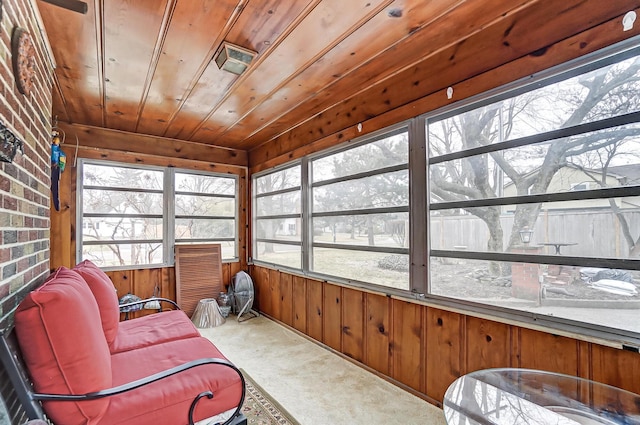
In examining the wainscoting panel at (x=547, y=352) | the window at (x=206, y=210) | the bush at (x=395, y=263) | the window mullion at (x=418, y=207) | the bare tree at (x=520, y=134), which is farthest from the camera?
the window at (x=206, y=210)

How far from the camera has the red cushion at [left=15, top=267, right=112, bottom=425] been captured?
1.15m

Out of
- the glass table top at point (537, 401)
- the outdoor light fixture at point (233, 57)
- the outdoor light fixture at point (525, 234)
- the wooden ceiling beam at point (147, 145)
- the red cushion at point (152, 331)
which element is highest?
the outdoor light fixture at point (233, 57)

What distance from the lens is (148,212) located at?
3963mm

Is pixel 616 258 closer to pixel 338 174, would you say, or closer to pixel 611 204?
pixel 611 204

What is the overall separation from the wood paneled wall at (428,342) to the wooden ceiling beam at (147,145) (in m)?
2.14

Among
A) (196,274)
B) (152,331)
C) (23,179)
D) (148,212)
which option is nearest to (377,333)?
(152,331)

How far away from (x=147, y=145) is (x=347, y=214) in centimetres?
277

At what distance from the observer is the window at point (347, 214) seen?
246 centimetres

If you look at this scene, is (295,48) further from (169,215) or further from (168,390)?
(169,215)

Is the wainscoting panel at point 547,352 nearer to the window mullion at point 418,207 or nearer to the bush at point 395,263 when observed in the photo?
the window mullion at point 418,207

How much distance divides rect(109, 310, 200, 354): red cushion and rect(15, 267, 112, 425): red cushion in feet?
2.46

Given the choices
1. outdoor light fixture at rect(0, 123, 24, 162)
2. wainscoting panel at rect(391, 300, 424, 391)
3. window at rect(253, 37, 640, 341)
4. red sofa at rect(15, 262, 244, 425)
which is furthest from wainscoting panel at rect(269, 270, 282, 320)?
outdoor light fixture at rect(0, 123, 24, 162)

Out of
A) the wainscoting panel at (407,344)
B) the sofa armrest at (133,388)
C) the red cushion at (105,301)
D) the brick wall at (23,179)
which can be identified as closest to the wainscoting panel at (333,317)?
the wainscoting panel at (407,344)

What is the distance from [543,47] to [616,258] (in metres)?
1.10
